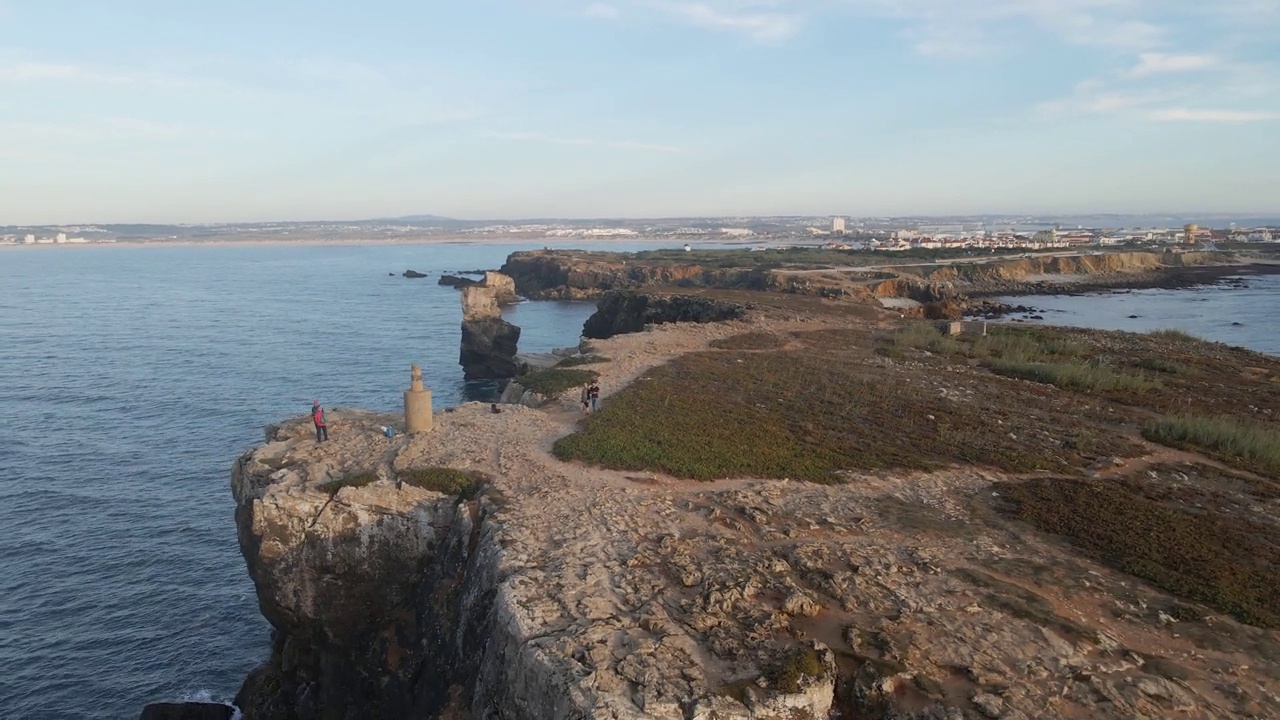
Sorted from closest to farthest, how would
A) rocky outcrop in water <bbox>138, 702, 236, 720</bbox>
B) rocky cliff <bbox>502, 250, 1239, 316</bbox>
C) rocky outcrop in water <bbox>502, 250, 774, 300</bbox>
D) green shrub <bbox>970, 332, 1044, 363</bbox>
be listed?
rocky outcrop in water <bbox>138, 702, 236, 720</bbox>
green shrub <bbox>970, 332, 1044, 363</bbox>
rocky cliff <bbox>502, 250, 1239, 316</bbox>
rocky outcrop in water <bbox>502, 250, 774, 300</bbox>

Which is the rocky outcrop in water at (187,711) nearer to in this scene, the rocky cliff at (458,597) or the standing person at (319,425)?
the rocky cliff at (458,597)

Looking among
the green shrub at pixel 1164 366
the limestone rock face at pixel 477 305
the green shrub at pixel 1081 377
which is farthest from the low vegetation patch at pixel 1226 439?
the limestone rock face at pixel 477 305

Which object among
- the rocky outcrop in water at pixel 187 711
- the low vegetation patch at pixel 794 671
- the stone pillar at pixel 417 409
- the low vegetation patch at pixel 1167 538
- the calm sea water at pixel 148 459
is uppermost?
the stone pillar at pixel 417 409

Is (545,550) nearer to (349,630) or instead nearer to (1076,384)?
(349,630)

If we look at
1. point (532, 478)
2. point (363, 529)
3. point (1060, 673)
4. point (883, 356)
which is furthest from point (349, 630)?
point (883, 356)

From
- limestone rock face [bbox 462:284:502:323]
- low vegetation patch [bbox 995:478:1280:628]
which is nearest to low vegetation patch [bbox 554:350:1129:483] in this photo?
low vegetation patch [bbox 995:478:1280:628]

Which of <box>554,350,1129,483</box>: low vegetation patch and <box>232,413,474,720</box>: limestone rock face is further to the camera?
<box>554,350,1129,483</box>: low vegetation patch

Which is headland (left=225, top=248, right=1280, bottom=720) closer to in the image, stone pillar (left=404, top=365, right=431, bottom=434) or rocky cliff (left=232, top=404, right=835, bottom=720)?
rocky cliff (left=232, top=404, right=835, bottom=720)
